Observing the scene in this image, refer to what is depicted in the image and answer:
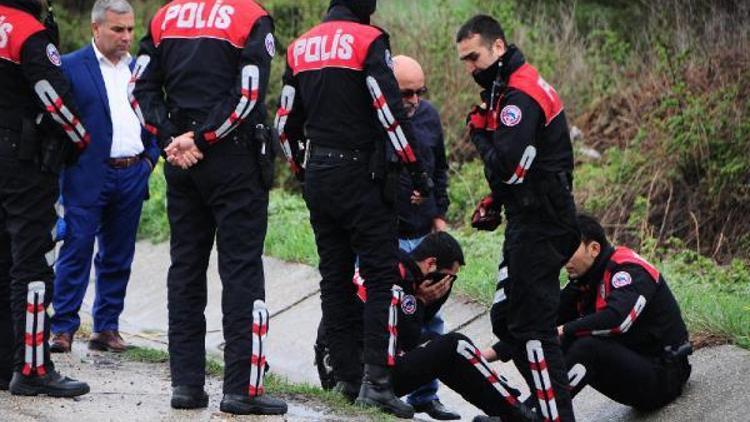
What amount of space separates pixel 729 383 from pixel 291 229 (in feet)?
16.2

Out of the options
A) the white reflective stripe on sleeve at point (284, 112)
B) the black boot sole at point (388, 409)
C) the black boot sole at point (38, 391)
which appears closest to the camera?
the black boot sole at point (38, 391)

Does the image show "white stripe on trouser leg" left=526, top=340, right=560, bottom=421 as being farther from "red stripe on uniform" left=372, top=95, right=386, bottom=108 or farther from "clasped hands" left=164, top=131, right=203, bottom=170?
"clasped hands" left=164, top=131, right=203, bottom=170

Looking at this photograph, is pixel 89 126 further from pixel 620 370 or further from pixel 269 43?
pixel 620 370

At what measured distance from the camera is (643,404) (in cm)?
758

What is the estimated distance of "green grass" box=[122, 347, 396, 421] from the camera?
7.19m

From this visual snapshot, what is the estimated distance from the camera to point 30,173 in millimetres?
7012

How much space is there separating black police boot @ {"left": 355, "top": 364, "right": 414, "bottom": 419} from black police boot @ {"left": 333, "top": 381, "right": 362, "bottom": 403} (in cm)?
22

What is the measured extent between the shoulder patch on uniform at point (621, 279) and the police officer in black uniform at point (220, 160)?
1.87 meters

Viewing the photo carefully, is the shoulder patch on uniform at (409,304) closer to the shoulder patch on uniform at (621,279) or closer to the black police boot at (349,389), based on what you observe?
the black police boot at (349,389)

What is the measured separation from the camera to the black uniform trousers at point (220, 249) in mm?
6789

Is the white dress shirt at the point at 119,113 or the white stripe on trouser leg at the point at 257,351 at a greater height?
the white dress shirt at the point at 119,113

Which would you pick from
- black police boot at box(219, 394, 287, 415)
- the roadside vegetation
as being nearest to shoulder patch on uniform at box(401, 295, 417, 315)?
black police boot at box(219, 394, 287, 415)

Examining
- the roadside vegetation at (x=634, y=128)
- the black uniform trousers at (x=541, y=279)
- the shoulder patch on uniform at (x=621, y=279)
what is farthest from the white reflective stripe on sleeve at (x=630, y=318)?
the roadside vegetation at (x=634, y=128)

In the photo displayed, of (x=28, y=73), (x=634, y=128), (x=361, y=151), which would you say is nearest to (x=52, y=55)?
(x=28, y=73)
